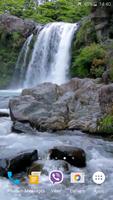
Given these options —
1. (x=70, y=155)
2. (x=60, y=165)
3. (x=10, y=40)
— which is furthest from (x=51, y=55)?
(x=60, y=165)

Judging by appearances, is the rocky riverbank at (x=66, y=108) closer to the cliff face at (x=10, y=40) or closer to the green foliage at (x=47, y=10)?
the cliff face at (x=10, y=40)

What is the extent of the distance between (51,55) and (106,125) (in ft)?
40.9

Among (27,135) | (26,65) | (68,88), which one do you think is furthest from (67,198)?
(26,65)

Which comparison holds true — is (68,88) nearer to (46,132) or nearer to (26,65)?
(46,132)

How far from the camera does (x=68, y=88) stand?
53.4ft

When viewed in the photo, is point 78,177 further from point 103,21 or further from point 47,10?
point 47,10

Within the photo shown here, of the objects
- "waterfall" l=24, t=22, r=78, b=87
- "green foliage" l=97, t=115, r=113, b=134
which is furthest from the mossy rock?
"green foliage" l=97, t=115, r=113, b=134

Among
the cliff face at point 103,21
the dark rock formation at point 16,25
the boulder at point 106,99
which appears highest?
the cliff face at point 103,21

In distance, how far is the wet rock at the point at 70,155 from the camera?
32.4 feet

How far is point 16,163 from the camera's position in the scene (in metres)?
9.45

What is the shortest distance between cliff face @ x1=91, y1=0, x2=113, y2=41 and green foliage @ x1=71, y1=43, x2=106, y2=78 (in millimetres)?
1434

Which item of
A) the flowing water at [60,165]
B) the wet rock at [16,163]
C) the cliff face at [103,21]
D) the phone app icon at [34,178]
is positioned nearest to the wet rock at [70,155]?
the flowing water at [60,165]

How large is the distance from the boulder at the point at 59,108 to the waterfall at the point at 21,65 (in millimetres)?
10142

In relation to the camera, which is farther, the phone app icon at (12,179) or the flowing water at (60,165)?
the phone app icon at (12,179)
